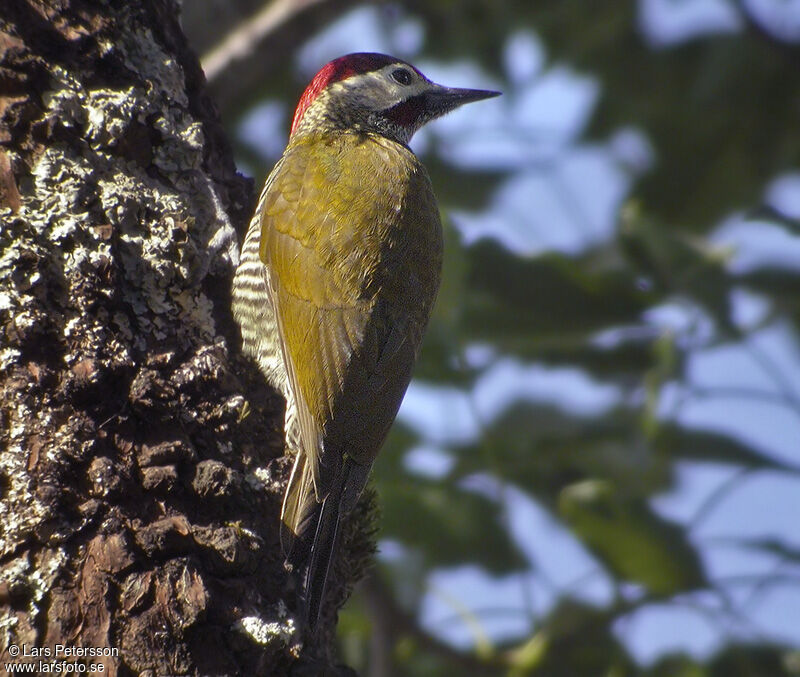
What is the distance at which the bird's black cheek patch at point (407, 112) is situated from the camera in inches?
170

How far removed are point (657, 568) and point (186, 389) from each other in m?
1.90

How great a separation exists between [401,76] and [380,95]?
0.14 meters

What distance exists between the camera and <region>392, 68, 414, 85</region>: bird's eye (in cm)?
434

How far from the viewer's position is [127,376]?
7.28ft

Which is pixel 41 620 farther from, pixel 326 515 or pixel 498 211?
pixel 498 211

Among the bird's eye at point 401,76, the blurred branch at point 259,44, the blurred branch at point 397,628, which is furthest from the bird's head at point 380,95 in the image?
the blurred branch at point 397,628

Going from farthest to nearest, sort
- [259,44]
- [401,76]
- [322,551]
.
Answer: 1. [259,44]
2. [401,76]
3. [322,551]

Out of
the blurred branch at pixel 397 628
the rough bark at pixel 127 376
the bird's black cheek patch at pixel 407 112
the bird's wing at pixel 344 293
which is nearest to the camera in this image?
the rough bark at pixel 127 376

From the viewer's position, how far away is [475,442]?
4.19m

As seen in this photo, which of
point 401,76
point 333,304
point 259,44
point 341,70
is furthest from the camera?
point 259,44

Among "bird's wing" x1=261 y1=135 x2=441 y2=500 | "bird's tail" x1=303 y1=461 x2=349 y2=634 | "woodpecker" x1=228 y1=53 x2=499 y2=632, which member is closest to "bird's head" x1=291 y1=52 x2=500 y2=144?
"woodpecker" x1=228 y1=53 x2=499 y2=632

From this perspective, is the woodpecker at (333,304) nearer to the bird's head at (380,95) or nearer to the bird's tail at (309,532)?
the bird's tail at (309,532)

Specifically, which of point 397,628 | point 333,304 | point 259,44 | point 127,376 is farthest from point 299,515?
point 259,44

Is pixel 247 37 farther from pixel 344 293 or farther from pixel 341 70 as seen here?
pixel 344 293
